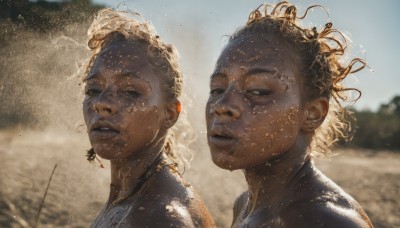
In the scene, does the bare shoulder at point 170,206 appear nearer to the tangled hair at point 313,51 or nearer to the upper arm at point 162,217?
the upper arm at point 162,217

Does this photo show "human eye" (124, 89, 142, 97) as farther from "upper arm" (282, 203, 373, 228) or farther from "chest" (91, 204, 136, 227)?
"upper arm" (282, 203, 373, 228)

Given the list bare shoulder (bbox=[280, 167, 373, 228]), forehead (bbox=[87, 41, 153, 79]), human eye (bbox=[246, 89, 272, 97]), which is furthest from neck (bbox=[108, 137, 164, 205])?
bare shoulder (bbox=[280, 167, 373, 228])

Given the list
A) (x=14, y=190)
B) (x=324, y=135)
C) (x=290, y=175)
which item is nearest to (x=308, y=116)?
(x=290, y=175)

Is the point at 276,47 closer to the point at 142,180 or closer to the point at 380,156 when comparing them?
the point at 142,180

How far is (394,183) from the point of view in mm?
11414

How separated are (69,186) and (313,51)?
5.64 metres

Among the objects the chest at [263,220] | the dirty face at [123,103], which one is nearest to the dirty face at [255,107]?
the chest at [263,220]

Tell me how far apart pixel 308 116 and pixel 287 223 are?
0.67 m

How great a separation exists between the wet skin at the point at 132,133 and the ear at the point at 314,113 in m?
0.79

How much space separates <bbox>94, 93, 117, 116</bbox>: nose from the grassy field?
299cm

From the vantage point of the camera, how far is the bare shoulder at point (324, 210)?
8.36 feet

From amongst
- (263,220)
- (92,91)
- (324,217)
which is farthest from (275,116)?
(92,91)

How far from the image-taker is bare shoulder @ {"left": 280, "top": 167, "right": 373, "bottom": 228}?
255 centimetres

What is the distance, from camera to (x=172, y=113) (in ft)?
13.3
